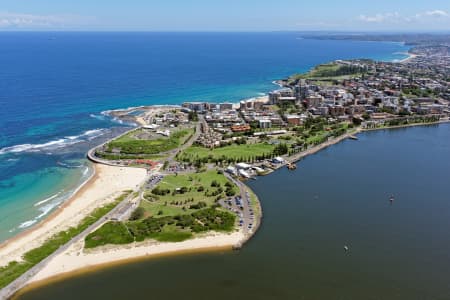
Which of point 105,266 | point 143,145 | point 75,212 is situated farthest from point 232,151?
point 105,266

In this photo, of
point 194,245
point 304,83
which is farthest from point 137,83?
point 194,245

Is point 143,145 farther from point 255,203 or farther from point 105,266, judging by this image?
point 105,266

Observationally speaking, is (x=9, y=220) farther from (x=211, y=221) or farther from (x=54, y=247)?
→ (x=211, y=221)

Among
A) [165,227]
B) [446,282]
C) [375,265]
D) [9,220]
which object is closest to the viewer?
[446,282]

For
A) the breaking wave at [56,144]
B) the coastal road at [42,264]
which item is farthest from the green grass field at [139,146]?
the coastal road at [42,264]

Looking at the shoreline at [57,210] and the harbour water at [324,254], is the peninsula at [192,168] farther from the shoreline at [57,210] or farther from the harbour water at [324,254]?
the harbour water at [324,254]

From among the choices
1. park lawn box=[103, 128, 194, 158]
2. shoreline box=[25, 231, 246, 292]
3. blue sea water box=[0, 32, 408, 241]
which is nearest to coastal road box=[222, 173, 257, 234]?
shoreline box=[25, 231, 246, 292]
